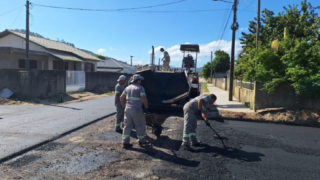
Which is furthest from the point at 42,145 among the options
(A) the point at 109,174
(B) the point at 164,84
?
(B) the point at 164,84

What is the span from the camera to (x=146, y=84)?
8992 millimetres

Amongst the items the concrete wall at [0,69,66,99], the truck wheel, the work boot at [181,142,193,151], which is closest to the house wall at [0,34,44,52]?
the concrete wall at [0,69,66,99]

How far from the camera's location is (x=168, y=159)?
5.56 meters

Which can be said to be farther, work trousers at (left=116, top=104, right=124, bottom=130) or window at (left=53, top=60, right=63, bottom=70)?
window at (left=53, top=60, right=63, bottom=70)

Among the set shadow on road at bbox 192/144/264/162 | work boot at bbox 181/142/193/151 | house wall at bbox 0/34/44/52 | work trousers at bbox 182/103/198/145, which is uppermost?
house wall at bbox 0/34/44/52

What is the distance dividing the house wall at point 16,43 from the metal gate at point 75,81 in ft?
15.2

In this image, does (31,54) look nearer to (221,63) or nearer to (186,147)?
(186,147)

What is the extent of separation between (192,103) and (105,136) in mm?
2503

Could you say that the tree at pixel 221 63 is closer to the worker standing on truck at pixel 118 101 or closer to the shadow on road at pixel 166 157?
the worker standing on truck at pixel 118 101

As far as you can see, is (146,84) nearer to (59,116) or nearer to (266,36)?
(59,116)

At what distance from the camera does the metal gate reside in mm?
20116

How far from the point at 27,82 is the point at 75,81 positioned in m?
5.78

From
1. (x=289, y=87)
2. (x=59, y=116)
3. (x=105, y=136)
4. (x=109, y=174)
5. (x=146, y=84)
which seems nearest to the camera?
(x=109, y=174)

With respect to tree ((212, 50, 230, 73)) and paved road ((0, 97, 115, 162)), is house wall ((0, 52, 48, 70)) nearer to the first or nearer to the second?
paved road ((0, 97, 115, 162))
